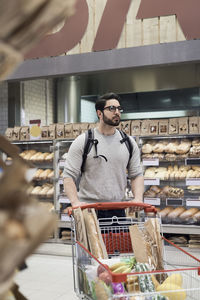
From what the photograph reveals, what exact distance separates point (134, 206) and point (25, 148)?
4.97 meters

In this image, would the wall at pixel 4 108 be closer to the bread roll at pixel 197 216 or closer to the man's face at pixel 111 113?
the bread roll at pixel 197 216

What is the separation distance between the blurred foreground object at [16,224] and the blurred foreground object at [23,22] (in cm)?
13

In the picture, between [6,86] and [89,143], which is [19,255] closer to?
[89,143]

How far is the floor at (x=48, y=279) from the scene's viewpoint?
3924 mm

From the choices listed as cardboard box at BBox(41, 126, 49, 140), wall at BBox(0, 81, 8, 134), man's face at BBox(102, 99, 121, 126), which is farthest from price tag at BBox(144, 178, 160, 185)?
wall at BBox(0, 81, 8, 134)

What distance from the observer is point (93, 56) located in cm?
609

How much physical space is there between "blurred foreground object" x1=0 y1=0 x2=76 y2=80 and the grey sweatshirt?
2566 millimetres

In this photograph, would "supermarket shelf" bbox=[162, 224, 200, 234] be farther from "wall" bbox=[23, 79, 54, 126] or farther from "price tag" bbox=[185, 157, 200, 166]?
"wall" bbox=[23, 79, 54, 126]

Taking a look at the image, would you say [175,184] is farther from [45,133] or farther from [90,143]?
[90,143]

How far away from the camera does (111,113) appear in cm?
310

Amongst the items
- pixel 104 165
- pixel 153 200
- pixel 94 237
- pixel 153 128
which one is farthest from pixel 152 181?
pixel 94 237

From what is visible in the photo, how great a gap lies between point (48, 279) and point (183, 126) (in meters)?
2.90

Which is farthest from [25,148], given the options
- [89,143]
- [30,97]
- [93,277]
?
[93,277]

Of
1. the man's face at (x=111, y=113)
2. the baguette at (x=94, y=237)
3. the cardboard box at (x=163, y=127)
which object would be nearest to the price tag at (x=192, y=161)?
the cardboard box at (x=163, y=127)
